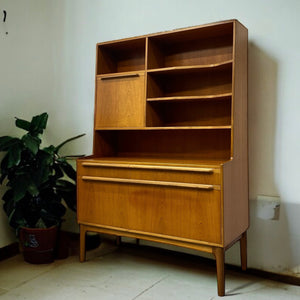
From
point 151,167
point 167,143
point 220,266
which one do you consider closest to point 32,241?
point 151,167

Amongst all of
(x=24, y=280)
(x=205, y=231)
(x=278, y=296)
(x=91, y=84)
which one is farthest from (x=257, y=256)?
(x=91, y=84)

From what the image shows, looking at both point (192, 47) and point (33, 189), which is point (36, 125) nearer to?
point (33, 189)

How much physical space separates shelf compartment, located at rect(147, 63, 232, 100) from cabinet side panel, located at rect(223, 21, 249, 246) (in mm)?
163

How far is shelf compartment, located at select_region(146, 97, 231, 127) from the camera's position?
103 inches

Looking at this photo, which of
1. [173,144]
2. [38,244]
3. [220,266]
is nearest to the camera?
Result: [220,266]

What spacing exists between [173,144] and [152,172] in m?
0.52

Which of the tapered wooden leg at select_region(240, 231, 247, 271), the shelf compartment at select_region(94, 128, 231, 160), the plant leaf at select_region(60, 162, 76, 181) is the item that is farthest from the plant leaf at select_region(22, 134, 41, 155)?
the tapered wooden leg at select_region(240, 231, 247, 271)

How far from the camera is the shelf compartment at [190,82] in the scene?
2582 mm

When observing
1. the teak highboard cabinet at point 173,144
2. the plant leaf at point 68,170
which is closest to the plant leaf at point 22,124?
the plant leaf at point 68,170

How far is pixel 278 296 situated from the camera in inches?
87.0

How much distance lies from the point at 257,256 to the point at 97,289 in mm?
1144

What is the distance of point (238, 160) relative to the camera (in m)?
2.33

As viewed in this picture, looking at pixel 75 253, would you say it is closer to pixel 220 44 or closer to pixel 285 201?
pixel 285 201

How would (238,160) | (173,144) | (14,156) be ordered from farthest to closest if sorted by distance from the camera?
(173,144)
(14,156)
(238,160)
